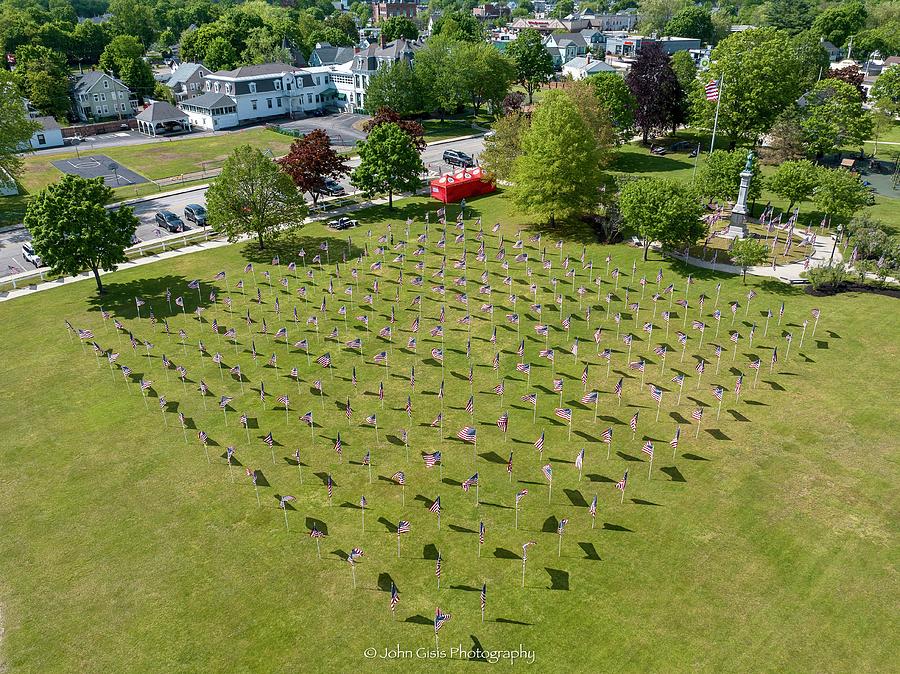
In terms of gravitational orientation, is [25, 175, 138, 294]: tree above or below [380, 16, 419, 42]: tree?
below

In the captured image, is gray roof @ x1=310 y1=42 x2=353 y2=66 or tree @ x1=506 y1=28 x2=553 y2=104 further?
gray roof @ x1=310 y1=42 x2=353 y2=66

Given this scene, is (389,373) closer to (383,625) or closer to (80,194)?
(383,625)

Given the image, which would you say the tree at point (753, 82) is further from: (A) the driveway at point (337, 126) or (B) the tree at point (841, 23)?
(B) the tree at point (841, 23)

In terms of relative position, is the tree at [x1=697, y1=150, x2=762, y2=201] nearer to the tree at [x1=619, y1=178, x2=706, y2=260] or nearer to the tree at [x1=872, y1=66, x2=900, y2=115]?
the tree at [x1=619, y1=178, x2=706, y2=260]

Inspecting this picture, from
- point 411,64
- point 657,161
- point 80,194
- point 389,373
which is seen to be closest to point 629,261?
point 389,373

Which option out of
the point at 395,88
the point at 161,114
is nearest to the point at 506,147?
the point at 395,88

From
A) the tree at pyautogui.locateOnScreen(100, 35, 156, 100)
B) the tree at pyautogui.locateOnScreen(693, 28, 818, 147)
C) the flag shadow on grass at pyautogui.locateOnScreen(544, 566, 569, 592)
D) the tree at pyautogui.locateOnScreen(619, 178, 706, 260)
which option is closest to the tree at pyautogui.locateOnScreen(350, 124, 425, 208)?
the tree at pyautogui.locateOnScreen(619, 178, 706, 260)

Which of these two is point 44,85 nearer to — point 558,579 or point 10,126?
point 10,126
